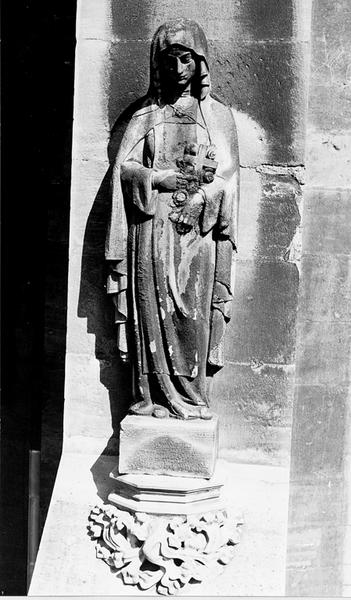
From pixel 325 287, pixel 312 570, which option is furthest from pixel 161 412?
pixel 312 570

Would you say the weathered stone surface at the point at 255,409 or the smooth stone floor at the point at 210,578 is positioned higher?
the weathered stone surface at the point at 255,409

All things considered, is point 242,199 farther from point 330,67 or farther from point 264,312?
point 330,67

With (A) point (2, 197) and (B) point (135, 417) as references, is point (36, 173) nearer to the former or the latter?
(A) point (2, 197)

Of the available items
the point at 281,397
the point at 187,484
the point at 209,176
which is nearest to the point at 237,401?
the point at 281,397

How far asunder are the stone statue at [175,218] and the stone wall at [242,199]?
10.8 inches

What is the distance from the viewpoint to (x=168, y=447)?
5.61 metres

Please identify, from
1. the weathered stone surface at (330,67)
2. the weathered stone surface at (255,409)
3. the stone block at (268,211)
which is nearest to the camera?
the stone block at (268,211)

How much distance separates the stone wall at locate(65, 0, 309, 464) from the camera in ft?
18.7

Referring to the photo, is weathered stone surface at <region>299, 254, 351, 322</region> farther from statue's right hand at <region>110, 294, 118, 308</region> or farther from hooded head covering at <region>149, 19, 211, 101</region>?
hooded head covering at <region>149, 19, 211, 101</region>

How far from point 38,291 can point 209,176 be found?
2.20 m

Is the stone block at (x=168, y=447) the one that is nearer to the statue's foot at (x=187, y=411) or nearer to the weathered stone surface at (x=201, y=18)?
the statue's foot at (x=187, y=411)

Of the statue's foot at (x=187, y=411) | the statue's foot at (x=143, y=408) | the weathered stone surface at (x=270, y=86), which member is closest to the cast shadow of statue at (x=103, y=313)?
the statue's foot at (x=143, y=408)

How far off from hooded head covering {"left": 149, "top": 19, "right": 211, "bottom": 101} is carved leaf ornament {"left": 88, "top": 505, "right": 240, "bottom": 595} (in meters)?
2.35

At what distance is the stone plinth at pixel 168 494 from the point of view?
18.2ft
